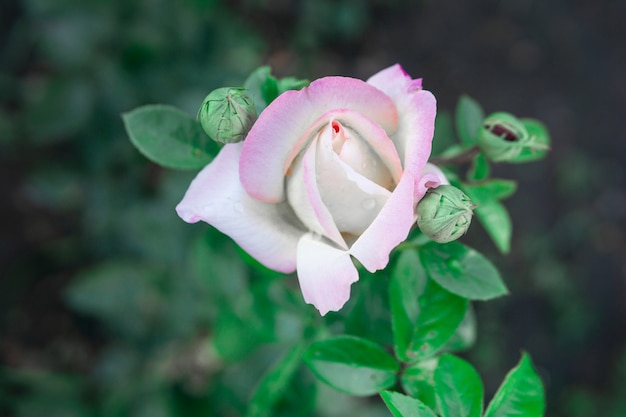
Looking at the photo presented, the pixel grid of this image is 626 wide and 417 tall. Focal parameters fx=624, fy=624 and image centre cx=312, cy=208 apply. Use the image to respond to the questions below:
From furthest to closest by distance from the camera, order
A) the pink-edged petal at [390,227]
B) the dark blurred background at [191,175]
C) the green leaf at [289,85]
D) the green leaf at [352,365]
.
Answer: the dark blurred background at [191,175] → the green leaf at [352,365] → the green leaf at [289,85] → the pink-edged petal at [390,227]

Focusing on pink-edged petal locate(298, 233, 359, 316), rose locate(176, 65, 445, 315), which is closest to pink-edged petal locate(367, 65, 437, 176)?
rose locate(176, 65, 445, 315)


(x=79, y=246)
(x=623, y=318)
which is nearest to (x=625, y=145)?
(x=623, y=318)

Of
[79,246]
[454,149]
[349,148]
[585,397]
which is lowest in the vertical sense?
[585,397]

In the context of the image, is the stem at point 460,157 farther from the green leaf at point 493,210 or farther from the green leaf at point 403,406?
the green leaf at point 403,406

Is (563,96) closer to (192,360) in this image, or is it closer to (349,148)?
(192,360)

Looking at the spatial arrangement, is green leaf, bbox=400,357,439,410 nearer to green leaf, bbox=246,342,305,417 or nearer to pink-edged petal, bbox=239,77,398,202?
green leaf, bbox=246,342,305,417

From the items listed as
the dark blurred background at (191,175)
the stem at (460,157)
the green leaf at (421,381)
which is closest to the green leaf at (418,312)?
the green leaf at (421,381)
